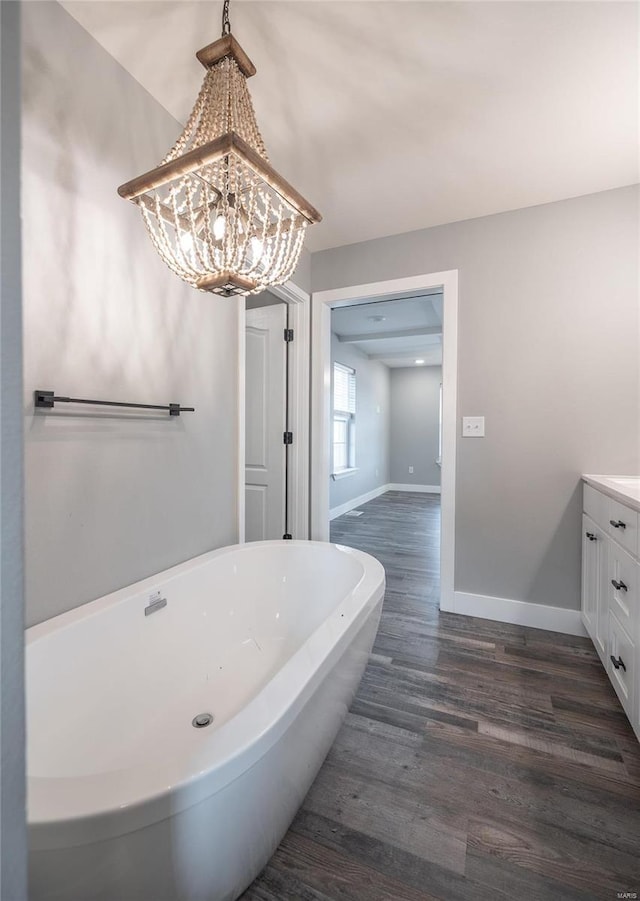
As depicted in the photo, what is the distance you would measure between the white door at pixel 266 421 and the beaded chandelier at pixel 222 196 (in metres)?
1.69

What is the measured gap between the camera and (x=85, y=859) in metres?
0.60

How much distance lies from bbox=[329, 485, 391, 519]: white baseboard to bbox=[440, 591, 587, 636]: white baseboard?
2704 millimetres

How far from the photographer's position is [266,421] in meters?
3.06

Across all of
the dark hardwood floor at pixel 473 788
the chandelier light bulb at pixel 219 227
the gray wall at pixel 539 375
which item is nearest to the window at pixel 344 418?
the gray wall at pixel 539 375

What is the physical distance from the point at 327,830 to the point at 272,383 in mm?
2504

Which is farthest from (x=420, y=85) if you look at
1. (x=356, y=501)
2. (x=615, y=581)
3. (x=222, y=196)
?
(x=356, y=501)

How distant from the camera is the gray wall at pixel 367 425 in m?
5.68

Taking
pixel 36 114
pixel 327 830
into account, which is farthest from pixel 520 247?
pixel 327 830

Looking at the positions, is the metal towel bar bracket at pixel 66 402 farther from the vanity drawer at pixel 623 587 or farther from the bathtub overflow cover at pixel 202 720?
the vanity drawer at pixel 623 587

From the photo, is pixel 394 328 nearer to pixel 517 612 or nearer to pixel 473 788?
pixel 517 612

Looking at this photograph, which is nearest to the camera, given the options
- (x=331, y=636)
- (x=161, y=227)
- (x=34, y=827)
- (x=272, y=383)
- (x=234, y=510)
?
(x=34, y=827)

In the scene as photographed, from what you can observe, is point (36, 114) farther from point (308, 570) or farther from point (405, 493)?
point (405, 493)

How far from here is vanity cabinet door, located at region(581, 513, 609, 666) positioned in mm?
1803

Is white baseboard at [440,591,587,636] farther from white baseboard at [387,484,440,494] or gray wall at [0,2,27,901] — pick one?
white baseboard at [387,484,440,494]
